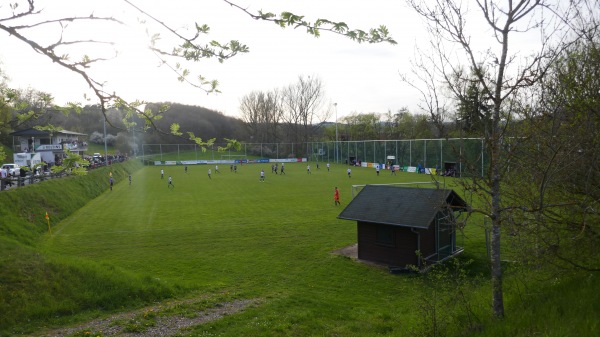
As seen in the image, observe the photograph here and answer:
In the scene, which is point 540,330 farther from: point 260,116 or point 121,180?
point 260,116

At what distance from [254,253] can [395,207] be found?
5.80 m

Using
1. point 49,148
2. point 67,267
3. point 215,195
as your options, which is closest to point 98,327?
point 67,267

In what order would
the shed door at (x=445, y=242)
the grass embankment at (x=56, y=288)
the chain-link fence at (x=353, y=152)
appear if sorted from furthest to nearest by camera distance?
the chain-link fence at (x=353, y=152) → the shed door at (x=445, y=242) → the grass embankment at (x=56, y=288)

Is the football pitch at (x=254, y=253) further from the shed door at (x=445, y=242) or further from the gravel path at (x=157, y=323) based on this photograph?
the shed door at (x=445, y=242)

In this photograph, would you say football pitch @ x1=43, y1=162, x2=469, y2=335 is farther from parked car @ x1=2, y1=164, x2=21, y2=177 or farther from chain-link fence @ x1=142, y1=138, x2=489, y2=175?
parked car @ x1=2, y1=164, x2=21, y2=177

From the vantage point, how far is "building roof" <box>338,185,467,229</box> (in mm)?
14344

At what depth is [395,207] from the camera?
15242mm

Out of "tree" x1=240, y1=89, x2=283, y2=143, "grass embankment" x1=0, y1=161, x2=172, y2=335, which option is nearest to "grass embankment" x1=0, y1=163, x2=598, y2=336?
"grass embankment" x1=0, y1=161, x2=172, y2=335

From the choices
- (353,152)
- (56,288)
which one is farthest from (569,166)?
(353,152)

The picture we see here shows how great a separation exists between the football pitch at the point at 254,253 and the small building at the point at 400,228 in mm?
841

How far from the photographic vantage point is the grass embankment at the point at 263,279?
21.6ft

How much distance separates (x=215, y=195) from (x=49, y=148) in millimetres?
29816

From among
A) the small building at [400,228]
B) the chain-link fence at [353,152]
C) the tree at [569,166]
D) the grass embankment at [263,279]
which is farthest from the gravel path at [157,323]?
the chain-link fence at [353,152]

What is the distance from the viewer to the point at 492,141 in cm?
562
